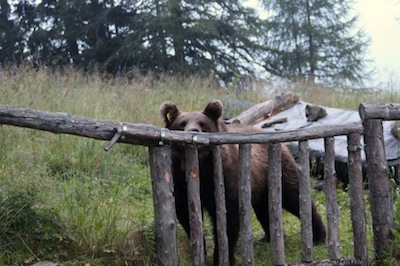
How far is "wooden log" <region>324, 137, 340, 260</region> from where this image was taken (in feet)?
14.6

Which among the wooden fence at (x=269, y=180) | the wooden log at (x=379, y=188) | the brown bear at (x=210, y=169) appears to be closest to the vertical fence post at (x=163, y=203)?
the wooden fence at (x=269, y=180)

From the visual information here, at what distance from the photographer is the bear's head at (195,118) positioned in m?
4.54

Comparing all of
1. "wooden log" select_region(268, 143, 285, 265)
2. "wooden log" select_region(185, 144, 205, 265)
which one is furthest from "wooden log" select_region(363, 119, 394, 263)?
"wooden log" select_region(185, 144, 205, 265)

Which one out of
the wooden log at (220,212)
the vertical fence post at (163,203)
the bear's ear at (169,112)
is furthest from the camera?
the bear's ear at (169,112)

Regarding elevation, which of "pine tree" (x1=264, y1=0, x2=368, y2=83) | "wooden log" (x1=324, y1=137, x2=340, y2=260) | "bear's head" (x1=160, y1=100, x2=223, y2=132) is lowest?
"wooden log" (x1=324, y1=137, x2=340, y2=260)

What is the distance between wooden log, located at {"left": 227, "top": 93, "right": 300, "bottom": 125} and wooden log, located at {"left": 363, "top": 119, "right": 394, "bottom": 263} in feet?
13.1

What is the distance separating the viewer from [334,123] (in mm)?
6605

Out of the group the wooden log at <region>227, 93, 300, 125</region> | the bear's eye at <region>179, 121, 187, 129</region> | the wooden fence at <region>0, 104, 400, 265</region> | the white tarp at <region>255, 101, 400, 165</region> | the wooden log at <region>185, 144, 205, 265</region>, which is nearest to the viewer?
the wooden fence at <region>0, 104, 400, 265</region>

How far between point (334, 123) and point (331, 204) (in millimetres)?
2311

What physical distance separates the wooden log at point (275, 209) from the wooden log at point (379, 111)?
0.77 meters

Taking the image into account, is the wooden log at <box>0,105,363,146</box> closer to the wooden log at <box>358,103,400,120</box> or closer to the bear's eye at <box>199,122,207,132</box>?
the wooden log at <box>358,103,400,120</box>

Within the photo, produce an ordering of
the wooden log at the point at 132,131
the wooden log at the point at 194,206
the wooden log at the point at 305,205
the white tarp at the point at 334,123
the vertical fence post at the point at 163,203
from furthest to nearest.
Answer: the white tarp at the point at 334,123 < the wooden log at the point at 305,205 < the wooden log at the point at 194,206 < the vertical fence post at the point at 163,203 < the wooden log at the point at 132,131

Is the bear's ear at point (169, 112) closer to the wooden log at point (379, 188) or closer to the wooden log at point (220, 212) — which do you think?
the wooden log at point (220, 212)

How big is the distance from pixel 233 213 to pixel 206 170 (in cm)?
41
